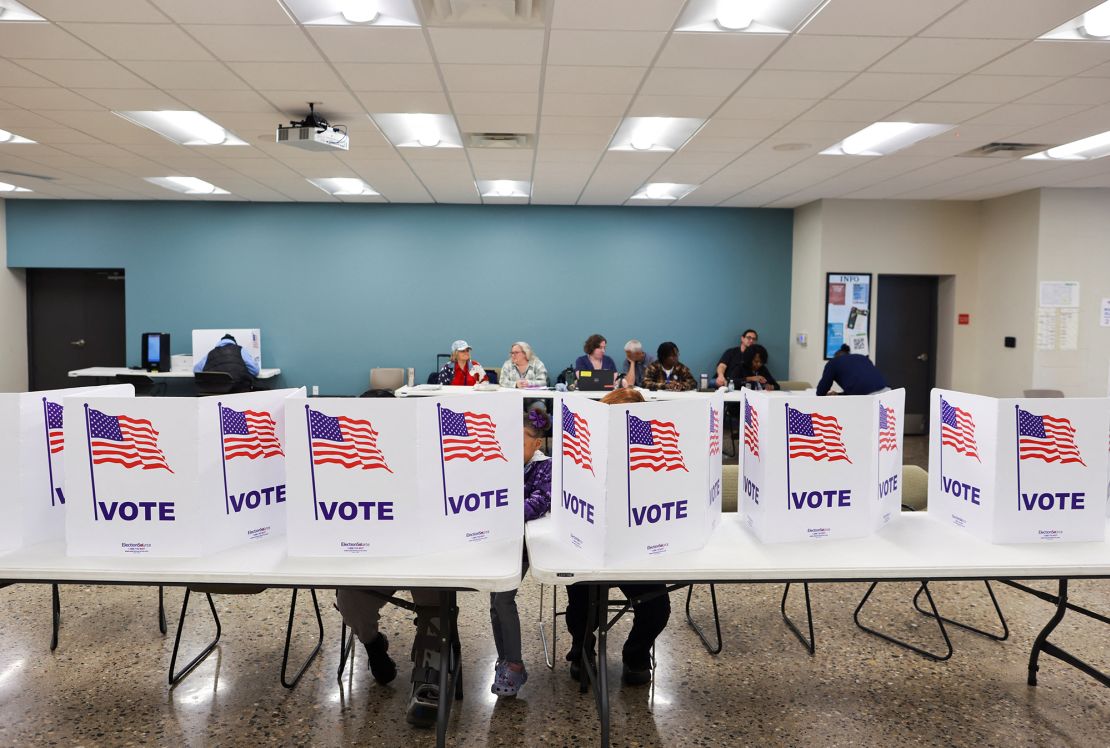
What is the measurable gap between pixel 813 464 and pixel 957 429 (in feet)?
2.14

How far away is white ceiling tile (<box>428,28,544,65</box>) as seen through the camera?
3.38 meters

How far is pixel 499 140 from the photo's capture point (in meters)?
5.50

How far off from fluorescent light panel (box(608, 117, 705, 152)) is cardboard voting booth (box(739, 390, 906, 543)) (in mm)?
3264

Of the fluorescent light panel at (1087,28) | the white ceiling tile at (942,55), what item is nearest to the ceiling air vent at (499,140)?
the white ceiling tile at (942,55)

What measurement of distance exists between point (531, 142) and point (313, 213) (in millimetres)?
4451

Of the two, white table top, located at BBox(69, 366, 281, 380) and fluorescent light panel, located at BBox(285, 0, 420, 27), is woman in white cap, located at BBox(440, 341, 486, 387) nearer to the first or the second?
white table top, located at BBox(69, 366, 281, 380)

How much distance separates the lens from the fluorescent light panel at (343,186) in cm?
716

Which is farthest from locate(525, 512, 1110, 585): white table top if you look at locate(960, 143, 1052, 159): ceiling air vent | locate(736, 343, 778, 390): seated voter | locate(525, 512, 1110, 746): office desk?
locate(736, 343, 778, 390): seated voter

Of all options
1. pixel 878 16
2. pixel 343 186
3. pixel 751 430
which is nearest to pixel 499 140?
pixel 343 186

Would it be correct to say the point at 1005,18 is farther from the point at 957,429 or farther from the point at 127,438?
the point at 127,438

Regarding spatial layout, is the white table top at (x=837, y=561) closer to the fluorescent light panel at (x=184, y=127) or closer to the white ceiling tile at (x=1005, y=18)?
the white ceiling tile at (x=1005, y=18)

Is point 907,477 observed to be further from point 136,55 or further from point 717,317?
point 717,317

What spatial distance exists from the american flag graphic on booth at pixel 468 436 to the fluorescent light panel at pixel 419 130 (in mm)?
3408

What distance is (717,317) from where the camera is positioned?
9008mm
